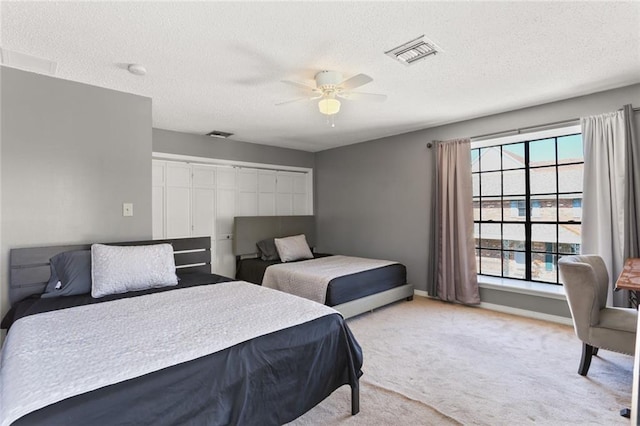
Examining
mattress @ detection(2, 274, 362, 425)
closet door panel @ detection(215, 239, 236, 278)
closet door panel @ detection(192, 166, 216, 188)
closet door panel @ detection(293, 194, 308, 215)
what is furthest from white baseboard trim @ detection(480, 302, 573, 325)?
closet door panel @ detection(192, 166, 216, 188)

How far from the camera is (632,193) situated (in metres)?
2.93

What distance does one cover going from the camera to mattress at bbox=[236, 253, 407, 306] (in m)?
3.54

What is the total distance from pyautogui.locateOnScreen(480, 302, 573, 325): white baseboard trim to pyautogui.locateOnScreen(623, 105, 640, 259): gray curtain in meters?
0.94

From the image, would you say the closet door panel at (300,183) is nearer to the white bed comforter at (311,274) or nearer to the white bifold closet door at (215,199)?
the white bifold closet door at (215,199)

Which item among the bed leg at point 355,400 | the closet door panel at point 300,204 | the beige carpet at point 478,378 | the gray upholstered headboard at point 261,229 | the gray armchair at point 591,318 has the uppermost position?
the closet door panel at point 300,204

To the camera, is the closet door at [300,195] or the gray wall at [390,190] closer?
Result: the gray wall at [390,190]

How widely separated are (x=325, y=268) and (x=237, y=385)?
2.73m

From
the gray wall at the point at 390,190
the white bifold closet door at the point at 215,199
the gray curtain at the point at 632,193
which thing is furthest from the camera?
the white bifold closet door at the point at 215,199

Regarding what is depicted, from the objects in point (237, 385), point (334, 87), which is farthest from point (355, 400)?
point (334, 87)

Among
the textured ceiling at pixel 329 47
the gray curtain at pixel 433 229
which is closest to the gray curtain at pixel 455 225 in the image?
the gray curtain at pixel 433 229

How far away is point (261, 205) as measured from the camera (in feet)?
18.1

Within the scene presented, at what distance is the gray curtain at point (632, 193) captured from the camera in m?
2.91

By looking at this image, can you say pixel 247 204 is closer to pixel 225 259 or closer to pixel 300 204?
pixel 225 259

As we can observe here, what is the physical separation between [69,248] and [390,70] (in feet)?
10.1
